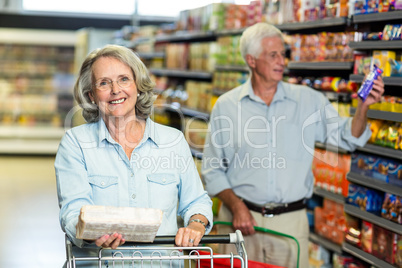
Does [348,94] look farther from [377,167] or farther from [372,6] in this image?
[372,6]

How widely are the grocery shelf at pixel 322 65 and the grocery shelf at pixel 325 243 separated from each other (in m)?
1.31

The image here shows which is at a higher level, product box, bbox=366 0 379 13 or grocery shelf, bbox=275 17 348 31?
product box, bbox=366 0 379 13

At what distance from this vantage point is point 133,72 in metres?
2.32

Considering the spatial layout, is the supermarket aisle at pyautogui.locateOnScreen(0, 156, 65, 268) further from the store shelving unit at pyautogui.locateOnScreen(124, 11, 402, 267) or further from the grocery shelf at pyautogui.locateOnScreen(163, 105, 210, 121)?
the store shelving unit at pyautogui.locateOnScreen(124, 11, 402, 267)

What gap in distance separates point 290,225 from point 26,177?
7.31 metres

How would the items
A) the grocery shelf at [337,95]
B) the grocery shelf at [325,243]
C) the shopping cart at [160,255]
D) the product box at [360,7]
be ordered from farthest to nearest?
the grocery shelf at [325,243]
the grocery shelf at [337,95]
the product box at [360,7]
the shopping cart at [160,255]

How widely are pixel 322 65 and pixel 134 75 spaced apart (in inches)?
90.6

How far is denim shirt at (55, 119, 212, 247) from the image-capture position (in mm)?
2219

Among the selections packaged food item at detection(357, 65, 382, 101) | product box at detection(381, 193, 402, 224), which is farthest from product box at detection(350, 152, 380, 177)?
packaged food item at detection(357, 65, 382, 101)

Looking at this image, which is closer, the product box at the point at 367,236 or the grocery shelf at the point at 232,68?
the product box at the point at 367,236

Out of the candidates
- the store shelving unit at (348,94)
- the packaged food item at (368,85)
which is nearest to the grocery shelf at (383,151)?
the store shelving unit at (348,94)

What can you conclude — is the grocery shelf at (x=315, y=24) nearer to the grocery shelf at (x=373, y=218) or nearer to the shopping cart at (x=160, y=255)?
the grocery shelf at (x=373, y=218)

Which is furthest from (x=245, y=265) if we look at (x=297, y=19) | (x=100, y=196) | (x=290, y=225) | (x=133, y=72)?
(x=297, y=19)

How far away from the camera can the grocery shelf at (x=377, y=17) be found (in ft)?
10.9
